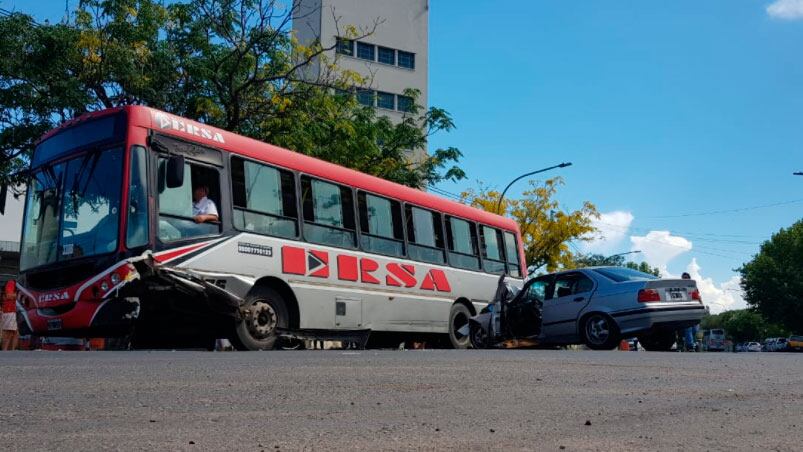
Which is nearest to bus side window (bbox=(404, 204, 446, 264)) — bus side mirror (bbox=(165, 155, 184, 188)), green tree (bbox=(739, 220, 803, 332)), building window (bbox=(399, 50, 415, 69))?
bus side mirror (bbox=(165, 155, 184, 188))

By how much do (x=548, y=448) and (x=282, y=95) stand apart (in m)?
17.2

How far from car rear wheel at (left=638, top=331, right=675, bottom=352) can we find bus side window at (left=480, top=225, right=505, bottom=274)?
4054 mm

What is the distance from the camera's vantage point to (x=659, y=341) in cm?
1438

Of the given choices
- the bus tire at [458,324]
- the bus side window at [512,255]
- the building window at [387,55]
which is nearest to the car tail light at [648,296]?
the bus tire at [458,324]

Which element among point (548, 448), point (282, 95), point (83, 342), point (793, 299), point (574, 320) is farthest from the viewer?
point (793, 299)

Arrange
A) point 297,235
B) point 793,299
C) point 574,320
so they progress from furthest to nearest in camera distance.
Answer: point 793,299 < point 574,320 < point 297,235

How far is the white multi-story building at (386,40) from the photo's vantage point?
140 ft

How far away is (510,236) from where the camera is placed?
61.0ft

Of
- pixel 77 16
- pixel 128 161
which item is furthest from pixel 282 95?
pixel 128 161

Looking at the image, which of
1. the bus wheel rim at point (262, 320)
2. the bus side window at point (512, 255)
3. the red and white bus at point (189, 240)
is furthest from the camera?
the bus side window at point (512, 255)

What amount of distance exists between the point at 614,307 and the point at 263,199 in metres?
6.14

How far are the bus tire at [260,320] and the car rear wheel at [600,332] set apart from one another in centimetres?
528

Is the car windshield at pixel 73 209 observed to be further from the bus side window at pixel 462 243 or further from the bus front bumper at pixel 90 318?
the bus side window at pixel 462 243

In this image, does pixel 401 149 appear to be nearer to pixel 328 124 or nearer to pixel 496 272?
pixel 328 124
